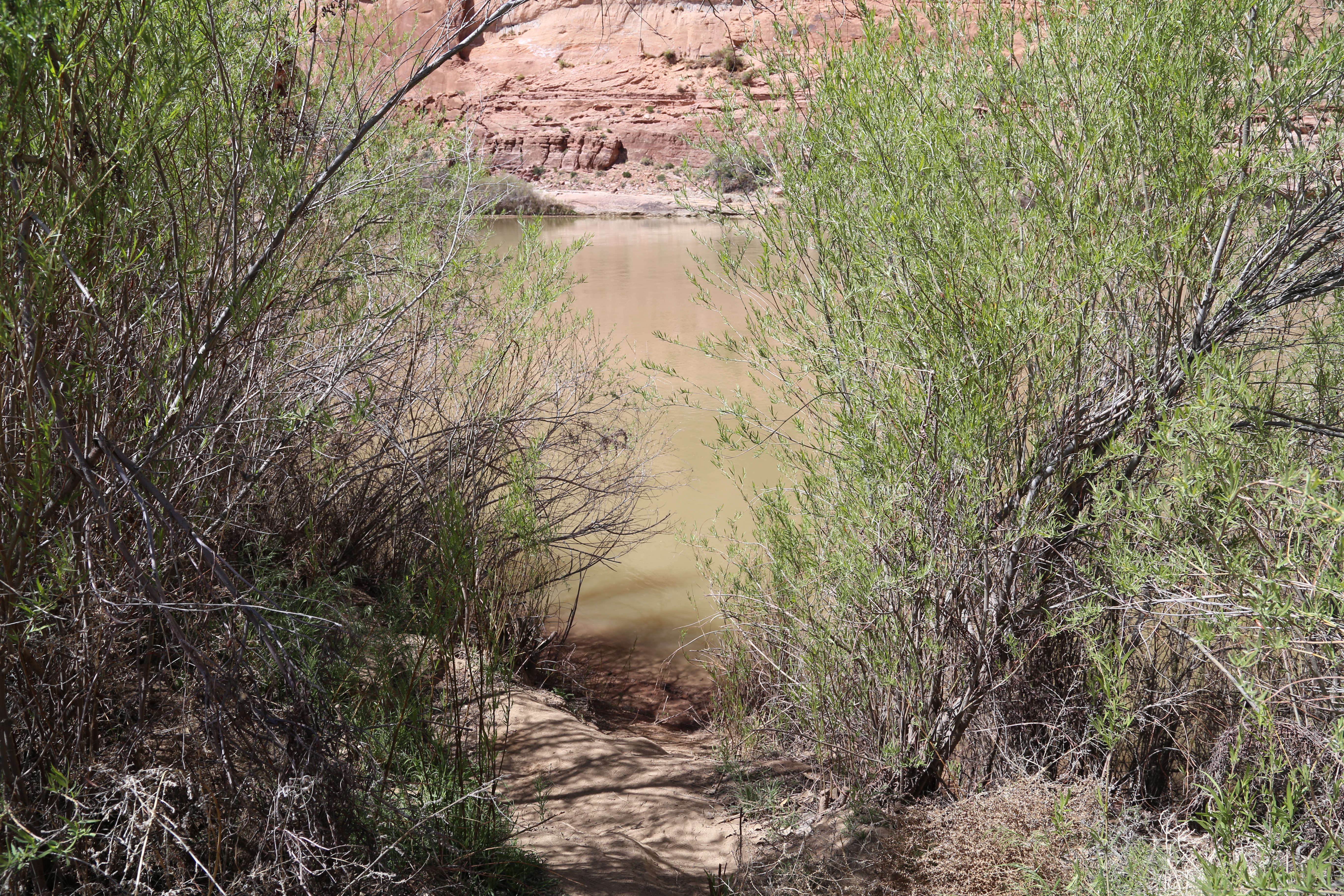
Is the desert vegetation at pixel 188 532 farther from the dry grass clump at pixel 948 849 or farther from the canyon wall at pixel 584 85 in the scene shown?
the canyon wall at pixel 584 85

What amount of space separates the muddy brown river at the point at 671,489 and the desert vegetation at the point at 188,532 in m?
1.66

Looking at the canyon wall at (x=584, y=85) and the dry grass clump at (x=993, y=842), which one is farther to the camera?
the canyon wall at (x=584, y=85)

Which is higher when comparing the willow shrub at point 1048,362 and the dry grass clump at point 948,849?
the willow shrub at point 1048,362

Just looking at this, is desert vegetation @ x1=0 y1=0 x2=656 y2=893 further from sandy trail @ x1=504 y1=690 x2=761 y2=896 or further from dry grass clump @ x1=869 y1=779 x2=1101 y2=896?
dry grass clump @ x1=869 y1=779 x2=1101 y2=896

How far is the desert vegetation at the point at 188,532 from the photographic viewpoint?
1.76 metres

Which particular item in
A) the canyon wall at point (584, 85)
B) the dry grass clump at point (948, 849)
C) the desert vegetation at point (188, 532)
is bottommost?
the dry grass clump at point (948, 849)

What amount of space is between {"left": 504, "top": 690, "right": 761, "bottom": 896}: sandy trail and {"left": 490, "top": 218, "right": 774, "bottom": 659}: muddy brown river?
0.72 m

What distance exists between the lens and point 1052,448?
3.24m

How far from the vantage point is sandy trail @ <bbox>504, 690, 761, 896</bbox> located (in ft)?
10.6

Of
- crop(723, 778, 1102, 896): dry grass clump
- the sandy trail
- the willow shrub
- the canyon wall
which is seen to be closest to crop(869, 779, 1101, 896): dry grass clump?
crop(723, 778, 1102, 896): dry grass clump

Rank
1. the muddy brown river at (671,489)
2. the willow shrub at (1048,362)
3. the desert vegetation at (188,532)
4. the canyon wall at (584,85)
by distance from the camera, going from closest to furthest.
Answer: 1. the desert vegetation at (188,532)
2. the willow shrub at (1048,362)
3. the muddy brown river at (671,489)
4. the canyon wall at (584,85)

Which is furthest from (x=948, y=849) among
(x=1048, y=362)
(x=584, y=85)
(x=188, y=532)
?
(x=584, y=85)

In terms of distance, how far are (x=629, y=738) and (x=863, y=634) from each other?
6.36ft

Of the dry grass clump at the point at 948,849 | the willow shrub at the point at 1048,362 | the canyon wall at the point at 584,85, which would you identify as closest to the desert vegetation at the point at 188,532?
the dry grass clump at the point at 948,849
